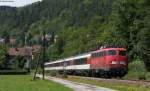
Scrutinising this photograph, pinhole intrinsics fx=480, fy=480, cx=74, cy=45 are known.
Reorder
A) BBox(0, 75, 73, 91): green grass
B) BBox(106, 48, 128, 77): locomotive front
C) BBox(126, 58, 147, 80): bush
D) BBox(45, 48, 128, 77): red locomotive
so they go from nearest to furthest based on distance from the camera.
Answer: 1. BBox(0, 75, 73, 91): green grass
2. BBox(106, 48, 128, 77): locomotive front
3. BBox(45, 48, 128, 77): red locomotive
4. BBox(126, 58, 147, 80): bush

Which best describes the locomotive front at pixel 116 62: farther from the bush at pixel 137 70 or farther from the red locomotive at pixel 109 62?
the bush at pixel 137 70

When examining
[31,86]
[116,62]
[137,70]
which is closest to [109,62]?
[116,62]

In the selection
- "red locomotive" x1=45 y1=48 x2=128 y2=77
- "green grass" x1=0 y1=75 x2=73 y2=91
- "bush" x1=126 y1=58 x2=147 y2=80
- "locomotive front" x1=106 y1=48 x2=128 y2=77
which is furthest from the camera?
"bush" x1=126 y1=58 x2=147 y2=80

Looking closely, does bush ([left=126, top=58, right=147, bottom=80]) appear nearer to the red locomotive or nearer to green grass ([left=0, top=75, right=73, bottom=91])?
the red locomotive

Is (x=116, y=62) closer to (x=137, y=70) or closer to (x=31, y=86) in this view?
(x=137, y=70)

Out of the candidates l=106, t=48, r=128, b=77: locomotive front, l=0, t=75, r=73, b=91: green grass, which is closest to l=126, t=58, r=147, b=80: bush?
l=106, t=48, r=128, b=77: locomotive front

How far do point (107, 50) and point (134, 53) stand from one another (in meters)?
17.1

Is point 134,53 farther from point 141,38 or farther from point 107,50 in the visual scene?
point 107,50

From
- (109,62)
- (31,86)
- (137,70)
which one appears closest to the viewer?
(31,86)

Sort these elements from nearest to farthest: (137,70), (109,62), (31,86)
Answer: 1. (31,86)
2. (109,62)
3. (137,70)

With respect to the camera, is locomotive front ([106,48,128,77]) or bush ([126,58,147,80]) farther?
bush ([126,58,147,80])

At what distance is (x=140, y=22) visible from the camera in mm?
71062

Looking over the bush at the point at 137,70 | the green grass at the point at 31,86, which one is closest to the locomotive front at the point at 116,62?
the bush at the point at 137,70

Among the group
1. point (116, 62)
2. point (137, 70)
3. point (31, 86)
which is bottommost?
point (31, 86)
